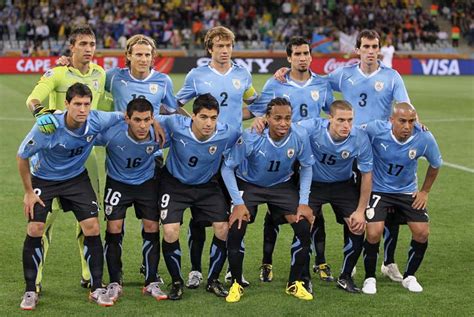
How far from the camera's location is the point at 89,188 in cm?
721

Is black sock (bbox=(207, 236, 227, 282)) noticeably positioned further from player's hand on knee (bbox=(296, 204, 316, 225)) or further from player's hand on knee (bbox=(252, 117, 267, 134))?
player's hand on knee (bbox=(252, 117, 267, 134))

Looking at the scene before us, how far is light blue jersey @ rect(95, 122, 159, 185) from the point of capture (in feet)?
23.6

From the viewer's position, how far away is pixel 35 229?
695 centimetres

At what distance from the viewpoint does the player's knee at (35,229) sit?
6938mm

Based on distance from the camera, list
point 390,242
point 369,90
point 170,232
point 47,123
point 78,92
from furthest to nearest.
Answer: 1. point 369,90
2. point 390,242
3. point 170,232
4. point 78,92
5. point 47,123

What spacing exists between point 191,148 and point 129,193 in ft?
2.21

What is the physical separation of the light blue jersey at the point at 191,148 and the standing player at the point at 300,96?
0.87m

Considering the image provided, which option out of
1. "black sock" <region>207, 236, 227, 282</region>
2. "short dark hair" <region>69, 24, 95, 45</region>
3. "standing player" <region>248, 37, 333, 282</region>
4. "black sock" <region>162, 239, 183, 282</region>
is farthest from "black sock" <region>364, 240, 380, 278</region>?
"short dark hair" <region>69, 24, 95, 45</region>

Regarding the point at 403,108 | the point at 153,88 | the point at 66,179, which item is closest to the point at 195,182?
the point at 153,88

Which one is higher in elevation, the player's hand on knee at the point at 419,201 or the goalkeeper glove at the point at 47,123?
the goalkeeper glove at the point at 47,123

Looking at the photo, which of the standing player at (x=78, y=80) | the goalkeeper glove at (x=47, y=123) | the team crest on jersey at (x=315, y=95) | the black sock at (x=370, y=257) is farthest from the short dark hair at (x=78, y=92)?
the black sock at (x=370, y=257)

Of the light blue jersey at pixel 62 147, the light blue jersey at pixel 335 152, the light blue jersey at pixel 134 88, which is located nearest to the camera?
the light blue jersey at pixel 62 147

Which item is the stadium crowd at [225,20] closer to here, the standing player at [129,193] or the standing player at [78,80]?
the standing player at [78,80]

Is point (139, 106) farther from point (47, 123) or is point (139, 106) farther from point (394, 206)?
point (394, 206)
